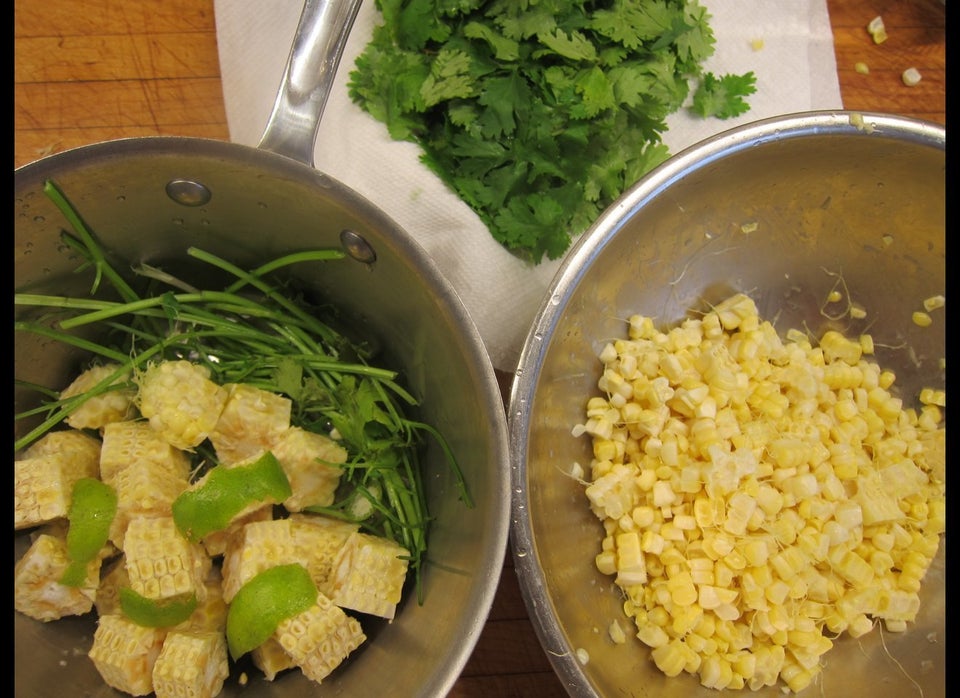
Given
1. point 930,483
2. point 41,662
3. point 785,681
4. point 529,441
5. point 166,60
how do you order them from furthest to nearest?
point 166,60
point 930,483
point 785,681
point 529,441
point 41,662

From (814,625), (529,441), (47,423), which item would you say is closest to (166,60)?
(47,423)

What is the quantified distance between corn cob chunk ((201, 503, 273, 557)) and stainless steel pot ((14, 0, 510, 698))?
211mm

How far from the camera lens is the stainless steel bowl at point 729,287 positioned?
1.21m

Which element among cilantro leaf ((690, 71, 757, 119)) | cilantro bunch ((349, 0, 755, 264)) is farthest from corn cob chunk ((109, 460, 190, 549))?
cilantro leaf ((690, 71, 757, 119))

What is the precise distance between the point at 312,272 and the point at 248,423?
0.29 m

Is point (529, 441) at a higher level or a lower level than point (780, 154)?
lower

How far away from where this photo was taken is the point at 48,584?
106cm

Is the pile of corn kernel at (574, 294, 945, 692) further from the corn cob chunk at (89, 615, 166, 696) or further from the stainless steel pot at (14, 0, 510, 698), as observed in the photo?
the corn cob chunk at (89, 615, 166, 696)

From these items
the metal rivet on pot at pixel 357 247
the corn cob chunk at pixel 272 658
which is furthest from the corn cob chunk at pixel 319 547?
the metal rivet on pot at pixel 357 247

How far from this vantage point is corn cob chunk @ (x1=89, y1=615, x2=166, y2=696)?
40.7 inches

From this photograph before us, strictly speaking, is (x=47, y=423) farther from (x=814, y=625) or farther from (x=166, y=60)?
(x=814, y=625)

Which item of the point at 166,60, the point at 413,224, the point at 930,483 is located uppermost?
the point at 166,60

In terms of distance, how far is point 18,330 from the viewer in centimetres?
109

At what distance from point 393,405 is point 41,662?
0.65 m
